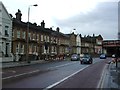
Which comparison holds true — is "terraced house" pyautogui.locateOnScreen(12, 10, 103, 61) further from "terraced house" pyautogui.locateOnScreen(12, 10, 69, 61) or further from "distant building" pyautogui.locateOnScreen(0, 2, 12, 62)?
"distant building" pyautogui.locateOnScreen(0, 2, 12, 62)

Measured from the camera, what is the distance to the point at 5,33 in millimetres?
51188

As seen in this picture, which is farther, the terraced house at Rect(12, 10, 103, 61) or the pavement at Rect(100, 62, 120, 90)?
the terraced house at Rect(12, 10, 103, 61)

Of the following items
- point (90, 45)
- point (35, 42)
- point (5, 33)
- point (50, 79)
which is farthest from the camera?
point (90, 45)

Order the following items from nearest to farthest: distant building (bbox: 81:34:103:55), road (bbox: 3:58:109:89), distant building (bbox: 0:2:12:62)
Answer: road (bbox: 3:58:109:89)
distant building (bbox: 0:2:12:62)
distant building (bbox: 81:34:103:55)

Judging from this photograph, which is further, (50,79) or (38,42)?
(38,42)

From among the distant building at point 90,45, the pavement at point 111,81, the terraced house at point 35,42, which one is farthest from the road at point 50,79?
the distant building at point 90,45

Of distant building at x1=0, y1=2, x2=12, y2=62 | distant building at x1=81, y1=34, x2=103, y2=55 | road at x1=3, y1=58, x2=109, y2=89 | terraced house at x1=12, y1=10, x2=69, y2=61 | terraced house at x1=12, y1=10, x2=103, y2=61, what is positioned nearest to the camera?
road at x1=3, y1=58, x2=109, y2=89

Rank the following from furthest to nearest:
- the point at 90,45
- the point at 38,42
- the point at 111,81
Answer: the point at 90,45, the point at 38,42, the point at 111,81

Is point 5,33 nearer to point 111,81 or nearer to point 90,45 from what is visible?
point 111,81

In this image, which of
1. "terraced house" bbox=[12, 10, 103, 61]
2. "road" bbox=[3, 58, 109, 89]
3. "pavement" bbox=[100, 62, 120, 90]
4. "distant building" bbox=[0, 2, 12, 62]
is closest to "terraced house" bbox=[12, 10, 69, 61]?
"terraced house" bbox=[12, 10, 103, 61]

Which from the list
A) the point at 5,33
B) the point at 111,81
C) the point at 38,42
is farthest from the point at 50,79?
the point at 38,42

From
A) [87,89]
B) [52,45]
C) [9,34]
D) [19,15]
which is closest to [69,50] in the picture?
[52,45]

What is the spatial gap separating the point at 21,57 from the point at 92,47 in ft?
273

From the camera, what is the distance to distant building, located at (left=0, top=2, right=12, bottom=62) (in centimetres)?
4925
